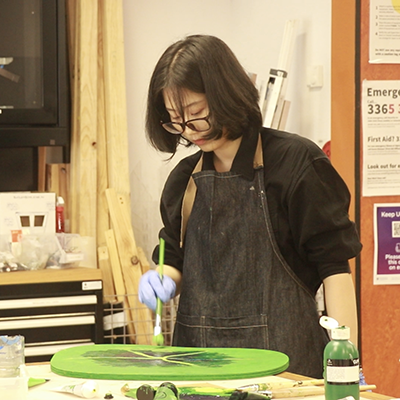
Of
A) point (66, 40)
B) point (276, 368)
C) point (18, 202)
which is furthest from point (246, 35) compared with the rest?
point (276, 368)

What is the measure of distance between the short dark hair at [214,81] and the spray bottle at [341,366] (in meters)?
0.73

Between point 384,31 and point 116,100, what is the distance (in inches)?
52.1

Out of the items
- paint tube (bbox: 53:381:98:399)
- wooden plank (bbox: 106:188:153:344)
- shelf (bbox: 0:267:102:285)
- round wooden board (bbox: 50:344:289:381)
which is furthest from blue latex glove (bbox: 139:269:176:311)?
wooden plank (bbox: 106:188:153:344)

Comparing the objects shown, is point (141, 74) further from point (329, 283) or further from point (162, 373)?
point (162, 373)

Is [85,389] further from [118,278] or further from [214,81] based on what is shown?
[118,278]

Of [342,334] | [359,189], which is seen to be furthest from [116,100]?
[342,334]

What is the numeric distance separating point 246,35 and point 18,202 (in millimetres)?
1430

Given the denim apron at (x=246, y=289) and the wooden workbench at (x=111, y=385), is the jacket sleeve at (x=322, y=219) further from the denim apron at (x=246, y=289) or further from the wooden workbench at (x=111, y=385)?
the wooden workbench at (x=111, y=385)

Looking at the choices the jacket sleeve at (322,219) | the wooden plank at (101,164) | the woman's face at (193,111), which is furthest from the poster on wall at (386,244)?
the wooden plank at (101,164)

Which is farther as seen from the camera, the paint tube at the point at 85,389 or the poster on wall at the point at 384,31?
the poster on wall at the point at 384,31

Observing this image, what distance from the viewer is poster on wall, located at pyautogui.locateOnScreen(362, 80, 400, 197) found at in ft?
8.30

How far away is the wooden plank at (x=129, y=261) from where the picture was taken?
3.19 meters

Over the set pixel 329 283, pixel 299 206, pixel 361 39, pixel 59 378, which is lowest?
pixel 59 378

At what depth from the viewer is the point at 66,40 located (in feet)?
10.8
